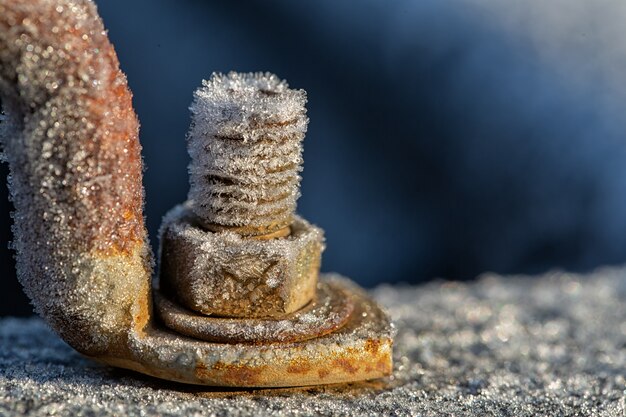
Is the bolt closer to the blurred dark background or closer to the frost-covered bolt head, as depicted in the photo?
the frost-covered bolt head

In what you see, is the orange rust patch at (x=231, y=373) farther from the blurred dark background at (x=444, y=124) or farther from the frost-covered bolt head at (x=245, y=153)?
the blurred dark background at (x=444, y=124)

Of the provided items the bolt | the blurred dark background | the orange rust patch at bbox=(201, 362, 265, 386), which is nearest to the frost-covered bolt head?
the bolt

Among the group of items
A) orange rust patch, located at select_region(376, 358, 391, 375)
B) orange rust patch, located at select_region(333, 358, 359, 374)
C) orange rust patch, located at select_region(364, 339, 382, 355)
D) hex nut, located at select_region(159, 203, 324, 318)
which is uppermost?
hex nut, located at select_region(159, 203, 324, 318)

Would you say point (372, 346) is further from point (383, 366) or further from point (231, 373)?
point (231, 373)

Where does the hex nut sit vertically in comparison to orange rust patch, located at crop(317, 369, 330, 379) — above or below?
above

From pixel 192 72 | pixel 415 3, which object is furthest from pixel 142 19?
pixel 415 3

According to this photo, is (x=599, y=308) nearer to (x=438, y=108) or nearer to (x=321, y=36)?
(x=438, y=108)

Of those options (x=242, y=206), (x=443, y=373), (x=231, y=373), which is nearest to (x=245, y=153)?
(x=242, y=206)
